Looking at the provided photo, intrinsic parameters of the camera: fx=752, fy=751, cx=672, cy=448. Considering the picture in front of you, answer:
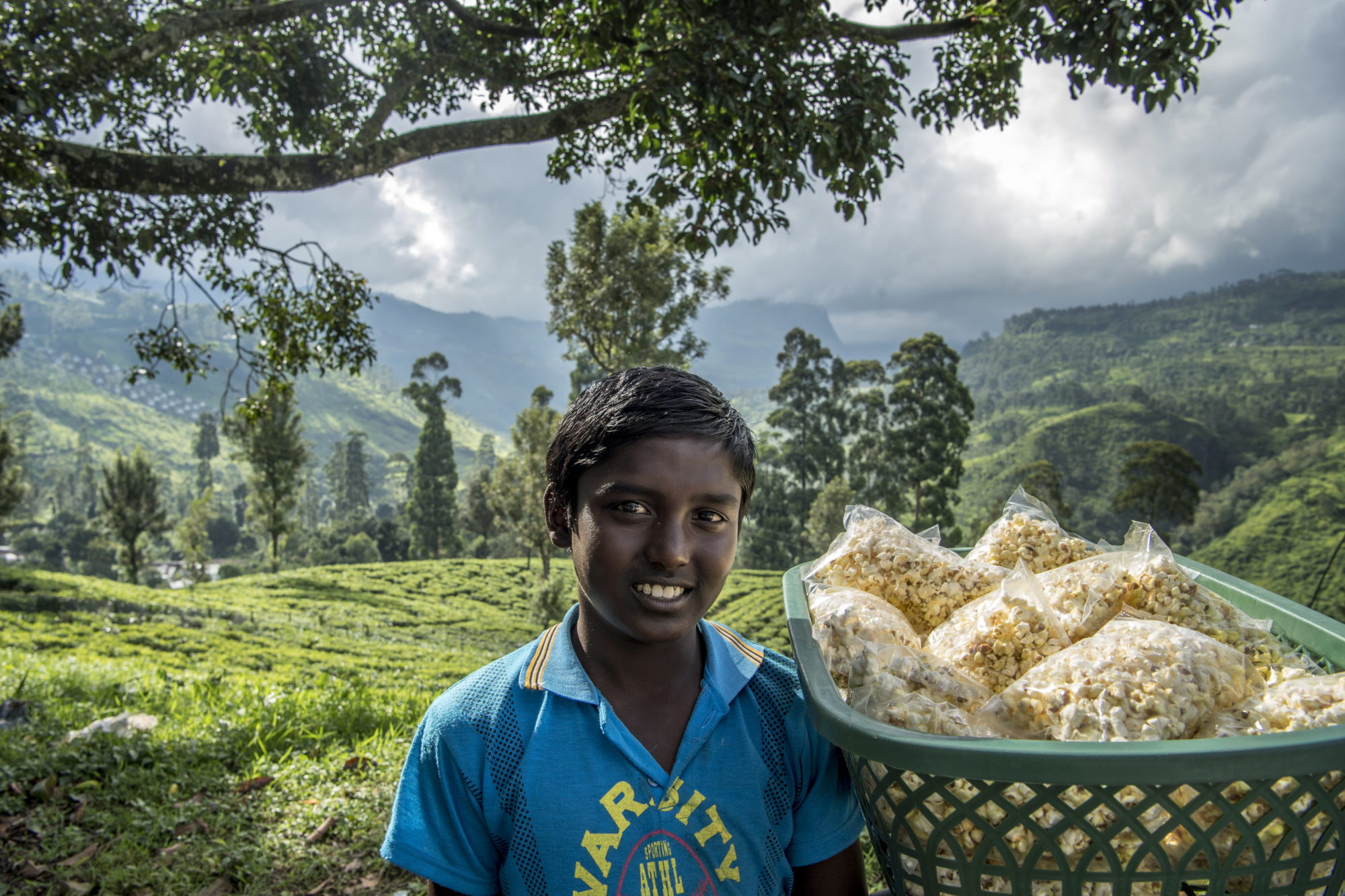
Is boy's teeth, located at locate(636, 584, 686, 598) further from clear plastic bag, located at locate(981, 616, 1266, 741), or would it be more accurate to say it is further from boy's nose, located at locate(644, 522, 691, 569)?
clear plastic bag, located at locate(981, 616, 1266, 741)

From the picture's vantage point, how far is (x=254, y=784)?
159 inches

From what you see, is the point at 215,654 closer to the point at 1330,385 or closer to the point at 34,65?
the point at 34,65

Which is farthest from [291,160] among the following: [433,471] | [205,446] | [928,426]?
[205,446]

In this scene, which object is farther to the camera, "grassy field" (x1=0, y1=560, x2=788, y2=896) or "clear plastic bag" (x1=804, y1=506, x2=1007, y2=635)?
"grassy field" (x1=0, y1=560, x2=788, y2=896)

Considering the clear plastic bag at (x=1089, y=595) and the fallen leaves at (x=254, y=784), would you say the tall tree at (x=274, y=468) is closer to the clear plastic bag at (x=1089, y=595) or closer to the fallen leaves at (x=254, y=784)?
the fallen leaves at (x=254, y=784)

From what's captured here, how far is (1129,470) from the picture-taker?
29.9 m

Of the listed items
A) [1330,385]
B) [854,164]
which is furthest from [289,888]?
[1330,385]

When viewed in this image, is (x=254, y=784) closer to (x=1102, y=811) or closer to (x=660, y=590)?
(x=660, y=590)

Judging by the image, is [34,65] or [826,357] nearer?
[34,65]

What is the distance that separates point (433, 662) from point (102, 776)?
19.2 metres

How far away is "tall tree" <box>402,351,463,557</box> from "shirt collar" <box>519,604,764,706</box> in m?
42.7

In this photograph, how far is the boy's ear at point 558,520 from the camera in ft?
4.73

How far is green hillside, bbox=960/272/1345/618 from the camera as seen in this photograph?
40.0m

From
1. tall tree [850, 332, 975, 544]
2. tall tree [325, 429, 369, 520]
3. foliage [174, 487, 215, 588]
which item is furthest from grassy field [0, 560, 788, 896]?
tall tree [325, 429, 369, 520]
